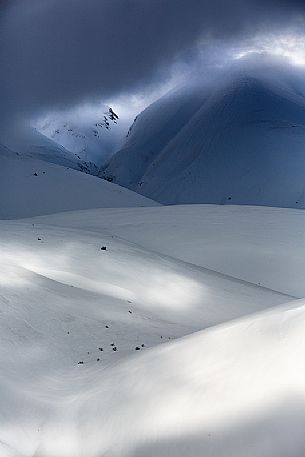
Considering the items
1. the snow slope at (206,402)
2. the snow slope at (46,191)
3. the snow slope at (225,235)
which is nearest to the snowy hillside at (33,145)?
the snow slope at (46,191)

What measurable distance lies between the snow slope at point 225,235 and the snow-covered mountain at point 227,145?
22.9 meters

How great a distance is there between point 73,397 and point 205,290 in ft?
17.5

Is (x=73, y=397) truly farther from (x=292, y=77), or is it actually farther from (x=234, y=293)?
(x=292, y=77)

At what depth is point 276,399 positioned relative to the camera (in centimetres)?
286

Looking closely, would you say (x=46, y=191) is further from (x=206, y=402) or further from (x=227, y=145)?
(x=227, y=145)

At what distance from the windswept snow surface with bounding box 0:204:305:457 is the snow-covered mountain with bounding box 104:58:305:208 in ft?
103

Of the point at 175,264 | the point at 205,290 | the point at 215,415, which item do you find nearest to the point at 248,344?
the point at 215,415

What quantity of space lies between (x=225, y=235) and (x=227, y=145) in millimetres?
39399

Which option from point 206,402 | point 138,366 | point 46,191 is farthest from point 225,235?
point 46,191

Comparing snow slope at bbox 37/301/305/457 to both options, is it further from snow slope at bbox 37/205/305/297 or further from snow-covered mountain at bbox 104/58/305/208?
snow-covered mountain at bbox 104/58/305/208

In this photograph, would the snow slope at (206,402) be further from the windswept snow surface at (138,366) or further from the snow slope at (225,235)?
the snow slope at (225,235)

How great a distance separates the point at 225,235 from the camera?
569 inches

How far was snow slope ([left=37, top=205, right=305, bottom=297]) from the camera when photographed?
12.7 metres

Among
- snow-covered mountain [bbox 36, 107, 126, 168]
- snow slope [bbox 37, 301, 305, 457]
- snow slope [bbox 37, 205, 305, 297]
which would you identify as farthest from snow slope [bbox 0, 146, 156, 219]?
snow-covered mountain [bbox 36, 107, 126, 168]
